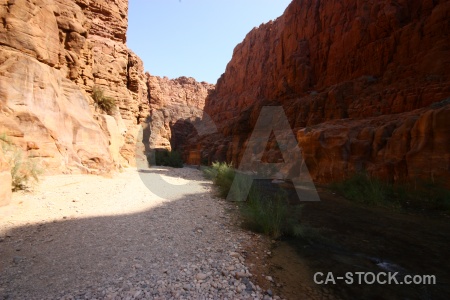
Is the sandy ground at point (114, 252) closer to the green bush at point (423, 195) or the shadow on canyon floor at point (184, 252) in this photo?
the shadow on canyon floor at point (184, 252)

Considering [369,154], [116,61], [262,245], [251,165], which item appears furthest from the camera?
[251,165]

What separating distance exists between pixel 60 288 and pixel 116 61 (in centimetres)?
1730

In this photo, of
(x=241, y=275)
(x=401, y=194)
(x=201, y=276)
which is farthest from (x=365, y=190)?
(x=201, y=276)

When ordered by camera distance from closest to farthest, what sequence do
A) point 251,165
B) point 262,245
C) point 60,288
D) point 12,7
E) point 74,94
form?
point 60,288 < point 262,245 < point 12,7 < point 74,94 < point 251,165

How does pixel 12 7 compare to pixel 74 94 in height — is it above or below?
above

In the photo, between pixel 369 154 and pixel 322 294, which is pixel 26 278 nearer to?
pixel 322 294

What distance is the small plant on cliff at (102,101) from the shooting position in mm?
12359

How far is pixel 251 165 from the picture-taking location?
23.4m

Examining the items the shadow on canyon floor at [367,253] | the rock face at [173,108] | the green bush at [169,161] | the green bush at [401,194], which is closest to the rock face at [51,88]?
the shadow on canyon floor at [367,253]

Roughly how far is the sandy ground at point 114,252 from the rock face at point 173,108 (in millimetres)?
29156

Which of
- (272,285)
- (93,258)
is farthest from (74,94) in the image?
(272,285)

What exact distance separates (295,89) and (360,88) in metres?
10.9

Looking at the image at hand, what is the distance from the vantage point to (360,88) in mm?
20797

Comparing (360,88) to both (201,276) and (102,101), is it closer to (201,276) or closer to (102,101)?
(102,101)
